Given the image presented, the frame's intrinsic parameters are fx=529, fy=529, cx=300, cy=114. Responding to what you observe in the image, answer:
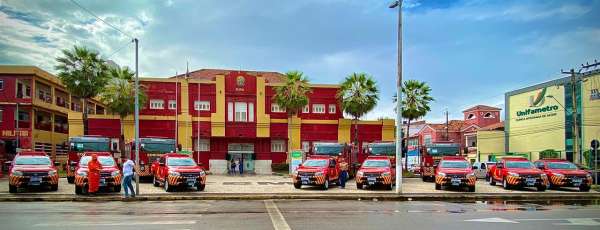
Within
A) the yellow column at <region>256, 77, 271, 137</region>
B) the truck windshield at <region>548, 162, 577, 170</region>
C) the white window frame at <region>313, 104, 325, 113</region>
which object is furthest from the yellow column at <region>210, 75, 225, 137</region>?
the truck windshield at <region>548, 162, 577, 170</region>

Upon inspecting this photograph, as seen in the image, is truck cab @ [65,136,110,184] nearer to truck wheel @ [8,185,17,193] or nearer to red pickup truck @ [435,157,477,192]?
truck wheel @ [8,185,17,193]

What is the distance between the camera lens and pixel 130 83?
49.7m

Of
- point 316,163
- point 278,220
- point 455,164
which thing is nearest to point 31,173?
point 316,163

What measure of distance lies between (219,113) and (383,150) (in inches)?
910

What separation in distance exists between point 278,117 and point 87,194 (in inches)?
1331

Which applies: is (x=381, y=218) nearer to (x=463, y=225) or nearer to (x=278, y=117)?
(x=463, y=225)

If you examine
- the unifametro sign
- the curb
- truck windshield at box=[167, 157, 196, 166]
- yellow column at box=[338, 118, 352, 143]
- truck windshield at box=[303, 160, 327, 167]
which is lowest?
the curb

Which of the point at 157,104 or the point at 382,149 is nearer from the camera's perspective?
the point at 382,149

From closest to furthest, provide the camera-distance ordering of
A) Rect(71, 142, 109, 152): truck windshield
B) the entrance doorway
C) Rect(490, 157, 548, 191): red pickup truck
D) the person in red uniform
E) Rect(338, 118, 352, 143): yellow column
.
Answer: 1. the person in red uniform
2. Rect(490, 157, 548, 191): red pickup truck
3. Rect(71, 142, 109, 152): truck windshield
4. the entrance doorway
5. Rect(338, 118, 352, 143): yellow column

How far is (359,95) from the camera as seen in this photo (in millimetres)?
50531

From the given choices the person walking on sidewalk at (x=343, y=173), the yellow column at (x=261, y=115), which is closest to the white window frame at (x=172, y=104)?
the yellow column at (x=261, y=115)

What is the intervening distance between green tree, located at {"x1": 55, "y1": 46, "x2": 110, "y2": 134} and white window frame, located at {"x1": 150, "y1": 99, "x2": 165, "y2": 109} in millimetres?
5855

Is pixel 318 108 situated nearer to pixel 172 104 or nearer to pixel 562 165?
pixel 172 104

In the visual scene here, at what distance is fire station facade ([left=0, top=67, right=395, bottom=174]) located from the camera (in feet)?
172
